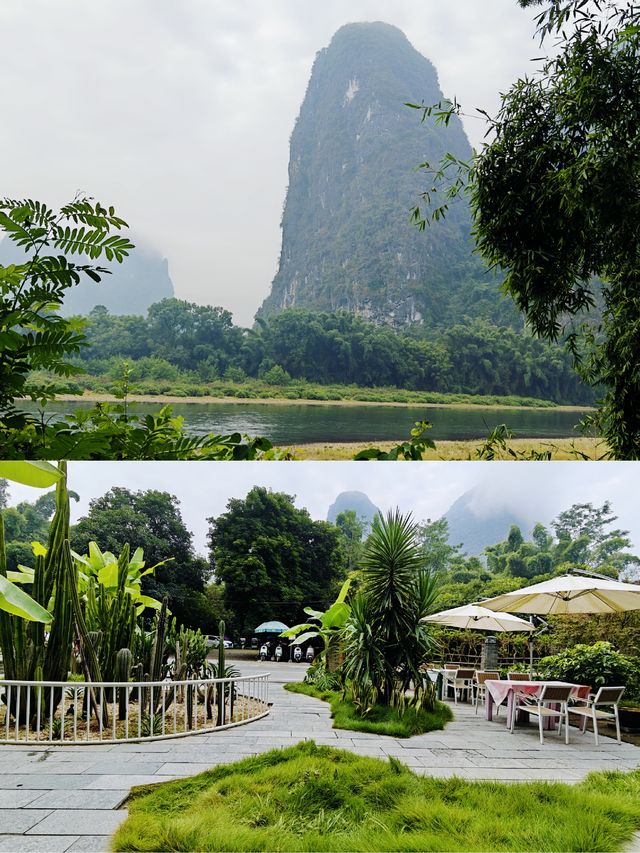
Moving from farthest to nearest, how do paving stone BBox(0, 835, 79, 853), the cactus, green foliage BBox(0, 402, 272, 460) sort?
the cactus, paving stone BBox(0, 835, 79, 853), green foliage BBox(0, 402, 272, 460)

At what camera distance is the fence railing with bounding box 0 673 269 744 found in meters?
2.97

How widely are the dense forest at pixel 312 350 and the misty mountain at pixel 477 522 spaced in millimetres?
1603

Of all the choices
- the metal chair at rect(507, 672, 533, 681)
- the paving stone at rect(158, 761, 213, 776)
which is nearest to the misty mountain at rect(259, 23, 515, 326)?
the metal chair at rect(507, 672, 533, 681)

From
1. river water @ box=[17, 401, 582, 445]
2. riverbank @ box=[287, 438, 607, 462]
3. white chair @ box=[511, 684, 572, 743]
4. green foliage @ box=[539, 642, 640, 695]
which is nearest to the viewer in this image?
white chair @ box=[511, 684, 572, 743]

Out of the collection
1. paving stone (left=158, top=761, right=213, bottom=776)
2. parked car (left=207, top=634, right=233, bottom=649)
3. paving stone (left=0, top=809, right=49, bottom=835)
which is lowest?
paving stone (left=0, top=809, right=49, bottom=835)

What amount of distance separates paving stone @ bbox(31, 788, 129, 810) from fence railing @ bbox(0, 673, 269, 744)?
0.22 metres

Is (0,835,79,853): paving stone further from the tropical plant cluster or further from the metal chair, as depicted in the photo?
the metal chair

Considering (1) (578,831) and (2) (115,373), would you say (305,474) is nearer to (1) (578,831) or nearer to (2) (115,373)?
(2) (115,373)

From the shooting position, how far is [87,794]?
2789 millimetres

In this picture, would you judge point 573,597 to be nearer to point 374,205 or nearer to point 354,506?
point 354,506

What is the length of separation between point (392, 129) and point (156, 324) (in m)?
4.19

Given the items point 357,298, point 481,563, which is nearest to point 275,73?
point 357,298

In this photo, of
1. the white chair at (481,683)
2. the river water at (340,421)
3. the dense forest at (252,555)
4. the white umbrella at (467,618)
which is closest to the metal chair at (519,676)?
the white chair at (481,683)

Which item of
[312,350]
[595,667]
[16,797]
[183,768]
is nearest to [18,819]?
[16,797]
